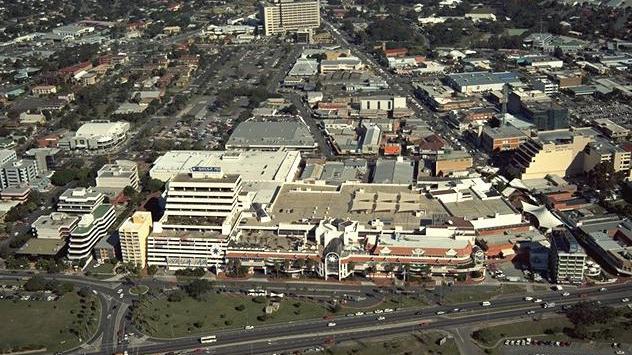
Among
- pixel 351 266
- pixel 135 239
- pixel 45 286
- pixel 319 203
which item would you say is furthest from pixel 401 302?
pixel 45 286

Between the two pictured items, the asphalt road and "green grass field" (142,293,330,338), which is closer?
the asphalt road

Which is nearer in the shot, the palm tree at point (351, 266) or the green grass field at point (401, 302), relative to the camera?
the green grass field at point (401, 302)

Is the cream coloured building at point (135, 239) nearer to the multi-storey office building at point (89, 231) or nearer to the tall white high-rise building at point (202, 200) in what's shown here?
the tall white high-rise building at point (202, 200)

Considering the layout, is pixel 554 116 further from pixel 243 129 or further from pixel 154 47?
pixel 154 47

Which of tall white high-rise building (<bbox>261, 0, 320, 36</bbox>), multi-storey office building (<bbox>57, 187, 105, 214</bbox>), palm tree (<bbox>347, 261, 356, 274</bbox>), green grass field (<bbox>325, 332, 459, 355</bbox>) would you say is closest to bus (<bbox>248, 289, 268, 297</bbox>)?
palm tree (<bbox>347, 261, 356, 274</bbox>)

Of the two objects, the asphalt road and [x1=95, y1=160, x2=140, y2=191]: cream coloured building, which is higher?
[x1=95, y1=160, x2=140, y2=191]: cream coloured building

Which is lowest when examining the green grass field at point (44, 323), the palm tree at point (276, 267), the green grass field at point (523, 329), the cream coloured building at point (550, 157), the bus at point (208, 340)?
the green grass field at point (44, 323)

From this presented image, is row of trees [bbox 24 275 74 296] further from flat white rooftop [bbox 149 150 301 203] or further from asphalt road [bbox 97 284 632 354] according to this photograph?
flat white rooftop [bbox 149 150 301 203]

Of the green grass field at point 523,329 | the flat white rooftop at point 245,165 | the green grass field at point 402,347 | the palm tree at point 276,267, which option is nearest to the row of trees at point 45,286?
the palm tree at point 276,267
